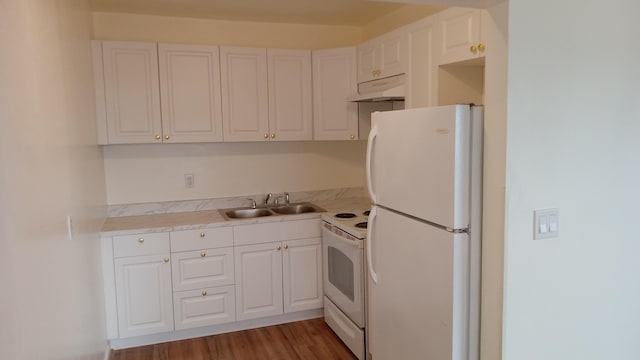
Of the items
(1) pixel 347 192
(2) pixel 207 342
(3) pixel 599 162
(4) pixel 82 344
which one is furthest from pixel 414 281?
(1) pixel 347 192

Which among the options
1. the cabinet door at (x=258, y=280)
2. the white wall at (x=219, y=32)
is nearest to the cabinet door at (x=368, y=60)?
the white wall at (x=219, y=32)

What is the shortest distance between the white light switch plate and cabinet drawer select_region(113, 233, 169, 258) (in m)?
2.47

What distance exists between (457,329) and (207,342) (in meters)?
2.11

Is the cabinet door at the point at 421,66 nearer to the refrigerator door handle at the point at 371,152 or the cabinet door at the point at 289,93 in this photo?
the refrigerator door handle at the point at 371,152

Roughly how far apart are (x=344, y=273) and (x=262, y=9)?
2091 millimetres

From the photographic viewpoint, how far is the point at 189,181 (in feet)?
12.9

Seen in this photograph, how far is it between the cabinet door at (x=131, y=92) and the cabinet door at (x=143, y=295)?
36.1 inches

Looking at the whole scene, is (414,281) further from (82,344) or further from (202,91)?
(202,91)

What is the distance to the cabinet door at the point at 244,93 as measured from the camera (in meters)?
3.69

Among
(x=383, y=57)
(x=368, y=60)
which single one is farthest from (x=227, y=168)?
(x=383, y=57)

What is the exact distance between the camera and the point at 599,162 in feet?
6.52

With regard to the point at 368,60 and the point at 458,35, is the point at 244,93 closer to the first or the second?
the point at 368,60

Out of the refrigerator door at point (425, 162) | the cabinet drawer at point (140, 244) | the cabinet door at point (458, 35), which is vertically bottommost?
the cabinet drawer at point (140, 244)

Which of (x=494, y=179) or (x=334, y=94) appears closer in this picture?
(x=494, y=179)
